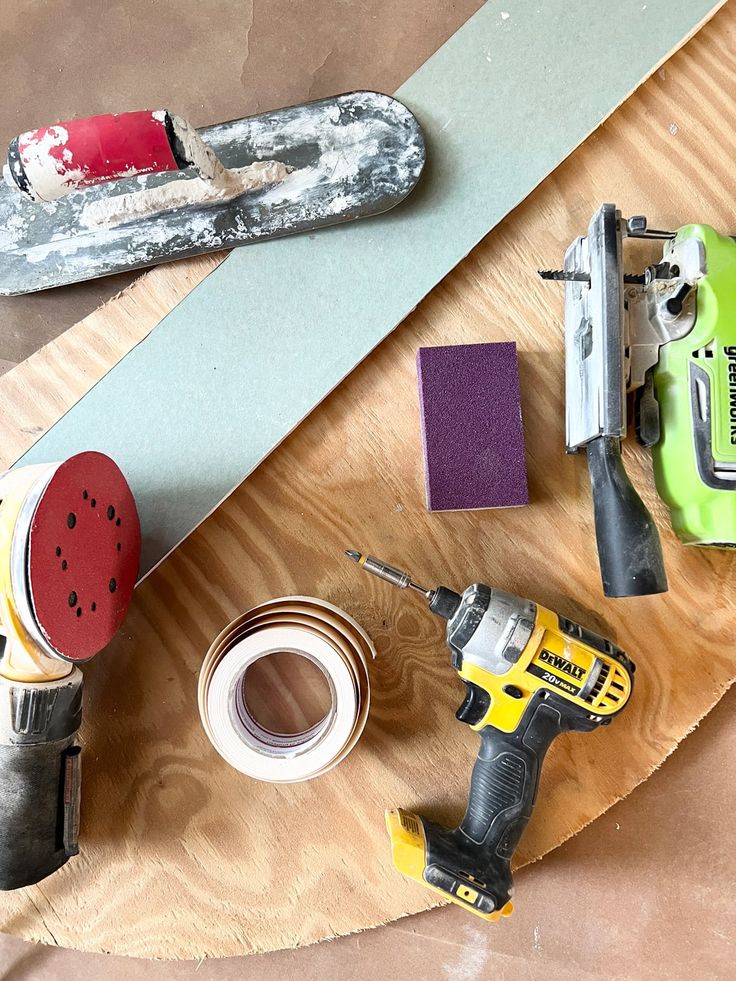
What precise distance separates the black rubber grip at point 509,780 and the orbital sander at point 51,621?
66cm

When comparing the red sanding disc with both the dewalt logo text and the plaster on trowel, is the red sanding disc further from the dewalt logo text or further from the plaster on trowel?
the dewalt logo text

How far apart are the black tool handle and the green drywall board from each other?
44 cm

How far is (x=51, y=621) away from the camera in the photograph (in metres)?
0.92

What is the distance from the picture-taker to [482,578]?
122 cm

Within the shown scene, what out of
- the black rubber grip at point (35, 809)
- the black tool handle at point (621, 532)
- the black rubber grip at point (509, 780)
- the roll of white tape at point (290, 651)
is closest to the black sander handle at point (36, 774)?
the black rubber grip at point (35, 809)

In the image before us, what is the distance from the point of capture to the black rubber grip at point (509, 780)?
110 centimetres

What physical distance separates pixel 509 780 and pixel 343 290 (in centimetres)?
88

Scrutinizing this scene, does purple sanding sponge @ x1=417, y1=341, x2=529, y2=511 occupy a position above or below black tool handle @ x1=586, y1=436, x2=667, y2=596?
above

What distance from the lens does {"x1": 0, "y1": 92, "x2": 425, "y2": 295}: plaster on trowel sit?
3.87ft

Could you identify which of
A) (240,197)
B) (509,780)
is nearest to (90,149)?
(240,197)

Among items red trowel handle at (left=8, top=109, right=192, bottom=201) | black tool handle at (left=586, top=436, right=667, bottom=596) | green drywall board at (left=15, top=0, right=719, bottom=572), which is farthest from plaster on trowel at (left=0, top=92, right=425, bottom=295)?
black tool handle at (left=586, top=436, right=667, bottom=596)

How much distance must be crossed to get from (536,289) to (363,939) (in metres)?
1.29

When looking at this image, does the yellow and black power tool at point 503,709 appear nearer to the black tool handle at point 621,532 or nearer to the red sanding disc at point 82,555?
the black tool handle at point 621,532

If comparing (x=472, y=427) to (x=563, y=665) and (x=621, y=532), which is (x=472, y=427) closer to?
(x=621, y=532)
